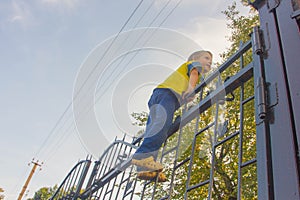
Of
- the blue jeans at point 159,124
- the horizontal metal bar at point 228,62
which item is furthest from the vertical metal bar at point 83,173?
the horizontal metal bar at point 228,62

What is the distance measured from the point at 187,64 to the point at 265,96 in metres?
1.51

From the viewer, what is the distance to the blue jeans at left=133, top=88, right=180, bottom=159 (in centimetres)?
201

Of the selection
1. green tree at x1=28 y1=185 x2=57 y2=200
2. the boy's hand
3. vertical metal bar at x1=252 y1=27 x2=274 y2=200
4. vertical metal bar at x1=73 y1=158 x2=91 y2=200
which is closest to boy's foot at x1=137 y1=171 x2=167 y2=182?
the boy's hand

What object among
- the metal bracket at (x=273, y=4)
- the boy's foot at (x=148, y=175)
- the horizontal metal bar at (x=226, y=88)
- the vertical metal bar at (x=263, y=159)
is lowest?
the vertical metal bar at (x=263, y=159)

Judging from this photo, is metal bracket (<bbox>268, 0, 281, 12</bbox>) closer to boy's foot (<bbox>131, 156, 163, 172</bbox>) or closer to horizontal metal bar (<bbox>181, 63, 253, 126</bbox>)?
horizontal metal bar (<bbox>181, 63, 253, 126</bbox>)

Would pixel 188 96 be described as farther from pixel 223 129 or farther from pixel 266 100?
pixel 266 100

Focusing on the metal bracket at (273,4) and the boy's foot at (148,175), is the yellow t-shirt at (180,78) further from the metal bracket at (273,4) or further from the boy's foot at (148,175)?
the metal bracket at (273,4)

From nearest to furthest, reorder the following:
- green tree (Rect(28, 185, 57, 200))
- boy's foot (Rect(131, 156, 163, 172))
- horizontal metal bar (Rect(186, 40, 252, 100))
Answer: horizontal metal bar (Rect(186, 40, 252, 100)) → boy's foot (Rect(131, 156, 163, 172)) → green tree (Rect(28, 185, 57, 200))

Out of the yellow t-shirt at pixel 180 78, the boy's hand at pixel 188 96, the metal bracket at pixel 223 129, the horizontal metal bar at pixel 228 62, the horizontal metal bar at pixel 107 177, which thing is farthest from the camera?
the horizontal metal bar at pixel 107 177

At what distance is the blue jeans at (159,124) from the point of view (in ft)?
6.58

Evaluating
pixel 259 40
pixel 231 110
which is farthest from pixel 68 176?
pixel 231 110

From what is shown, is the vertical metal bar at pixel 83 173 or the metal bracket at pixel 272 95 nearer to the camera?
the metal bracket at pixel 272 95

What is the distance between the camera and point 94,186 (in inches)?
128

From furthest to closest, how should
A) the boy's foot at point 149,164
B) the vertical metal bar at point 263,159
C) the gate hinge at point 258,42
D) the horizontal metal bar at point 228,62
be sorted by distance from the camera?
1. the boy's foot at point 149,164
2. the horizontal metal bar at point 228,62
3. the gate hinge at point 258,42
4. the vertical metal bar at point 263,159
